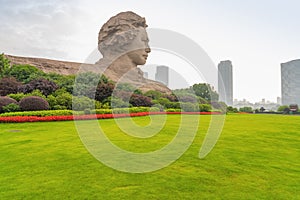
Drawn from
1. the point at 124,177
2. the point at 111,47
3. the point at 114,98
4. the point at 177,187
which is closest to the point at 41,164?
the point at 124,177

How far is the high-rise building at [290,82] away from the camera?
108250 mm

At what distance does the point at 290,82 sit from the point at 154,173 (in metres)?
124

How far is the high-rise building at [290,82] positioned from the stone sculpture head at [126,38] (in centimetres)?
9029

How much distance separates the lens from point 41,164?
19.7ft

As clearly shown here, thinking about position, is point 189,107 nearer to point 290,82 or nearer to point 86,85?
point 86,85

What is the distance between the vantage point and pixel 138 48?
37875mm

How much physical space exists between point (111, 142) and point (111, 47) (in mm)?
31471

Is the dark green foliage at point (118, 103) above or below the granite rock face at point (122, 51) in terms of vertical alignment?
below

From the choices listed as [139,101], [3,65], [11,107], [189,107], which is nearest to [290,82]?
[189,107]

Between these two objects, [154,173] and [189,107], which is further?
[189,107]

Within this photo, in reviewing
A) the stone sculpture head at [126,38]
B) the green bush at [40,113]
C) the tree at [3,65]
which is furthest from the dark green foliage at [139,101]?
the stone sculpture head at [126,38]

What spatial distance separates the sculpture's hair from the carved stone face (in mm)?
719

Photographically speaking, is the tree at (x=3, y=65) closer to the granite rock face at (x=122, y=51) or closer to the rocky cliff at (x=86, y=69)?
the rocky cliff at (x=86, y=69)

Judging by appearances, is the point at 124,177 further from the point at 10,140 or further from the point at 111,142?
the point at 10,140
